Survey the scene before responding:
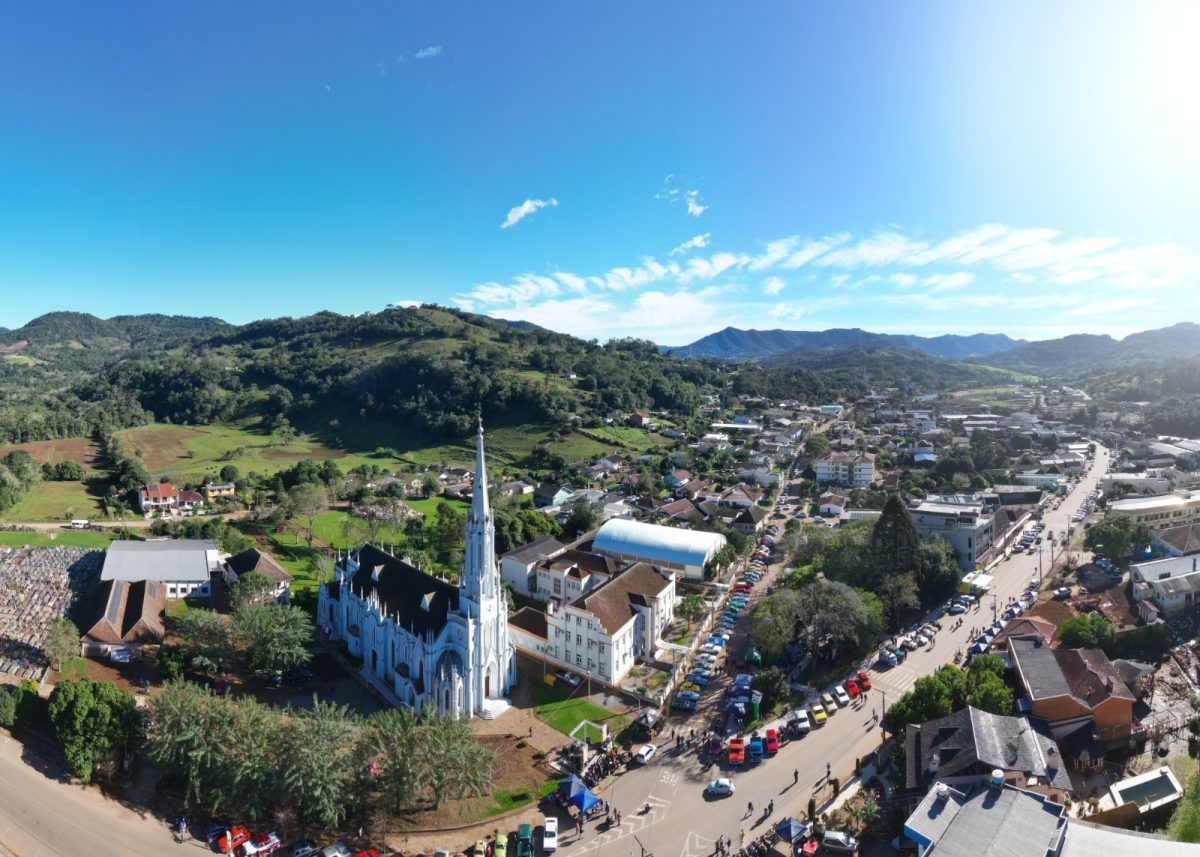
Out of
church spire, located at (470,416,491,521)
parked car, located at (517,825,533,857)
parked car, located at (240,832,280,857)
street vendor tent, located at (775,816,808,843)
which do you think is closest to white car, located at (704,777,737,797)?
street vendor tent, located at (775,816,808,843)

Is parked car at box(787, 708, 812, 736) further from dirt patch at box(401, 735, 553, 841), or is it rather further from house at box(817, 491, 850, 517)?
house at box(817, 491, 850, 517)

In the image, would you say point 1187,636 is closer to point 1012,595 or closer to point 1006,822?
point 1012,595

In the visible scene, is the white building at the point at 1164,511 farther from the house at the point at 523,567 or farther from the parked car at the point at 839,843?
the house at the point at 523,567

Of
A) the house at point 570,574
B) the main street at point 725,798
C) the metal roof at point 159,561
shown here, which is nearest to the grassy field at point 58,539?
the metal roof at point 159,561

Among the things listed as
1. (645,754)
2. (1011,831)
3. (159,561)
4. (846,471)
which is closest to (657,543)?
(645,754)

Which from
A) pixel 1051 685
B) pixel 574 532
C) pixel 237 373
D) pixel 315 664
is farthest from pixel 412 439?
pixel 1051 685

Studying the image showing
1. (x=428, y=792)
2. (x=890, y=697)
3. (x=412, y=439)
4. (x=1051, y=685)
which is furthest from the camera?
(x=412, y=439)

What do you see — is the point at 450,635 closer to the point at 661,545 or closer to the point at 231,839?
the point at 231,839
